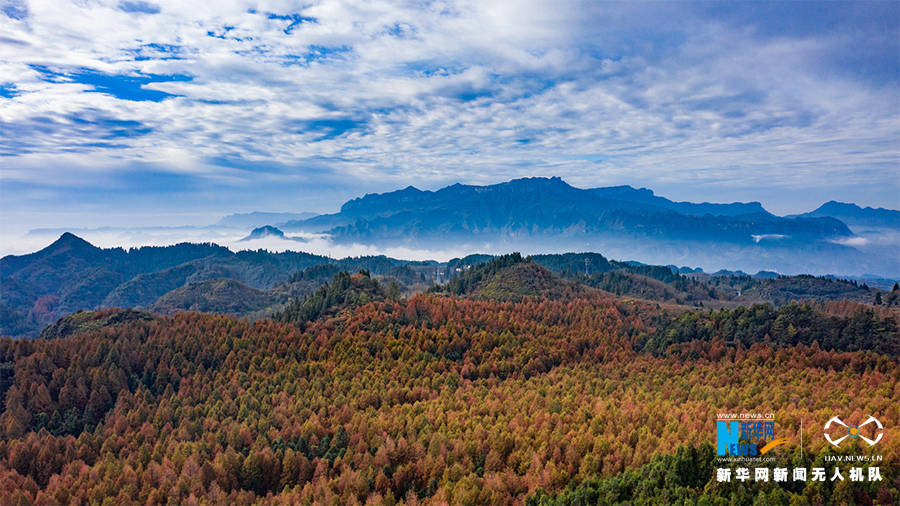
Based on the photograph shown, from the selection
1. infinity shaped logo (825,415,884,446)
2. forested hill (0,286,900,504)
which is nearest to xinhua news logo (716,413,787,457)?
forested hill (0,286,900,504)

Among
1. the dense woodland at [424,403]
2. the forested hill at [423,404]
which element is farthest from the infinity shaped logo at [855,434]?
the forested hill at [423,404]

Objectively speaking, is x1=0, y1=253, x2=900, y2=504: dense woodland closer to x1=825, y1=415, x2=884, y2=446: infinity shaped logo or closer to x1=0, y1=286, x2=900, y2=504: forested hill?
x1=0, y1=286, x2=900, y2=504: forested hill

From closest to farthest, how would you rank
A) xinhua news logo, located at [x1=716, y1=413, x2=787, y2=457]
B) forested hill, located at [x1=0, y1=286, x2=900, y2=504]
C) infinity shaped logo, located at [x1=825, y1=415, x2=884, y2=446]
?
infinity shaped logo, located at [x1=825, y1=415, x2=884, y2=446], xinhua news logo, located at [x1=716, y1=413, x2=787, y2=457], forested hill, located at [x1=0, y1=286, x2=900, y2=504]

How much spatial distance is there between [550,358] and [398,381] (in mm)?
44345

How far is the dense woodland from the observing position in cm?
6034

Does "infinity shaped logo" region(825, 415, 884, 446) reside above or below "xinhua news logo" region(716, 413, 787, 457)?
above

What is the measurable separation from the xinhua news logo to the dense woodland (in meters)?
2.60

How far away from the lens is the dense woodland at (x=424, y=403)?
60344 mm

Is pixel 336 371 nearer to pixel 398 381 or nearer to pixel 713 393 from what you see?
pixel 398 381

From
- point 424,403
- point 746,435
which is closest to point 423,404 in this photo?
point 424,403

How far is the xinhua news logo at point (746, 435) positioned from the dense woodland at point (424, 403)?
260cm

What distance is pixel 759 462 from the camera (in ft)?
162

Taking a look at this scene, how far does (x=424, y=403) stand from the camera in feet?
303

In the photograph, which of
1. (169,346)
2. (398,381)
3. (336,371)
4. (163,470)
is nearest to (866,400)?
(398,381)
